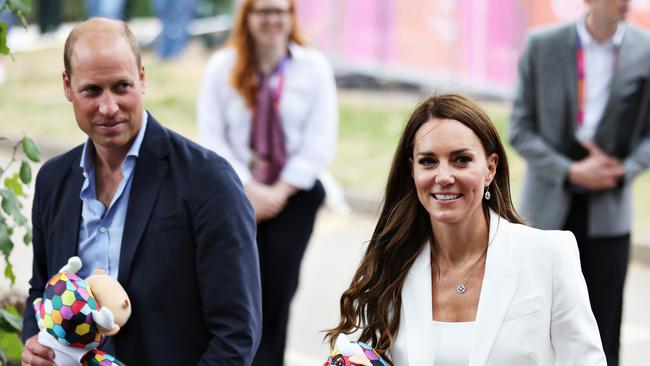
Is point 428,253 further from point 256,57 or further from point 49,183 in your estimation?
point 256,57

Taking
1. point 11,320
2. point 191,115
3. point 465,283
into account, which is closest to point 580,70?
point 465,283

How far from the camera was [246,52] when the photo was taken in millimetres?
6430

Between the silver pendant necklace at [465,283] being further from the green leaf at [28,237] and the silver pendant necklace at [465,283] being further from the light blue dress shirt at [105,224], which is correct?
the green leaf at [28,237]

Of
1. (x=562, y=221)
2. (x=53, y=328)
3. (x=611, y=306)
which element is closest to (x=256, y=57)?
(x=562, y=221)

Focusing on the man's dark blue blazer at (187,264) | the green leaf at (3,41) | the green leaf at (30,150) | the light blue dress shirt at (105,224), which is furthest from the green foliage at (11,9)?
the man's dark blue blazer at (187,264)

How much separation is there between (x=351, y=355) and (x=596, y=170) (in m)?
2.92

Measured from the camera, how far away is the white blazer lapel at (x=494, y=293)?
3.43 metres

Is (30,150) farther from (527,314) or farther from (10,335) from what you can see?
(527,314)

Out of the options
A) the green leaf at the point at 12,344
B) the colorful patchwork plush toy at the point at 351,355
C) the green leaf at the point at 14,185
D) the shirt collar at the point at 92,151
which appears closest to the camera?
the colorful patchwork plush toy at the point at 351,355

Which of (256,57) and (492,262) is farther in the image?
(256,57)

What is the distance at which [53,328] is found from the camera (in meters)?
3.60

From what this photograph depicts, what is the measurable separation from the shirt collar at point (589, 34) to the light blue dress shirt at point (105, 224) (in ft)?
9.39

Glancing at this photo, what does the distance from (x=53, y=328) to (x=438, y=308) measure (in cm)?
109

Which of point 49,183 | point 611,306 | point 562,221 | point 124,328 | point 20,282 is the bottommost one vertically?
point 20,282
